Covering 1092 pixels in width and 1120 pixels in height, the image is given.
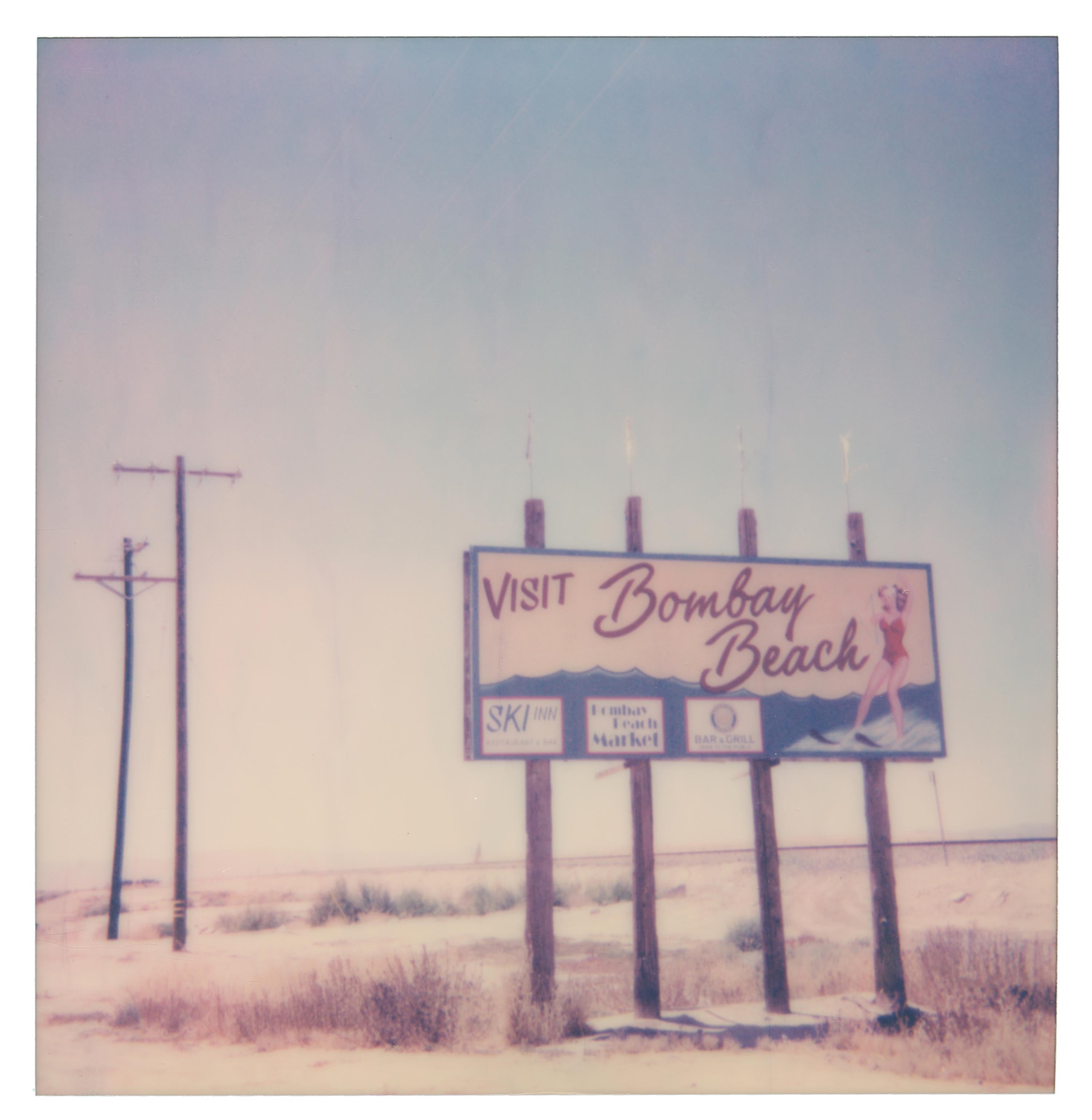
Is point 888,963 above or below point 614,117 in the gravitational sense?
below

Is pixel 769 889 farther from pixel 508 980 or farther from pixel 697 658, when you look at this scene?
pixel 508 980

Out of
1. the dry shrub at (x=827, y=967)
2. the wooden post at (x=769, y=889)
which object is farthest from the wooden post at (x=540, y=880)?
the dry shrub at (x=827, y=967)

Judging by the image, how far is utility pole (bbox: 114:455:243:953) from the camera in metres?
9.62

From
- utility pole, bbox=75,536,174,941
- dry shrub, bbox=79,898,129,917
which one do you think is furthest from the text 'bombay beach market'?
dry shrub, bbox=79,898,129,917

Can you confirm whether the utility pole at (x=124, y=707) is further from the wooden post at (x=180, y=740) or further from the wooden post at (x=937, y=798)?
the wooden post at (x=937, y=798)

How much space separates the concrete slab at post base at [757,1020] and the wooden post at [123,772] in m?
4.41

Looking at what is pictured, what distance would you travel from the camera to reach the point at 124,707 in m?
9.66

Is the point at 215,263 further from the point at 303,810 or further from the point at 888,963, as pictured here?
the point at 888,963

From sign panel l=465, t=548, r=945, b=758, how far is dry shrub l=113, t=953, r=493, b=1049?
217cm

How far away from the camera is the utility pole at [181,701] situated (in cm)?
962

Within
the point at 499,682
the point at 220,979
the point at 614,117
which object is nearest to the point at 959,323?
the point at 614,117

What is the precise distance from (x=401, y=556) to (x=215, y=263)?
3373 millimetres

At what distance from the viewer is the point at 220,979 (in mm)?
9430

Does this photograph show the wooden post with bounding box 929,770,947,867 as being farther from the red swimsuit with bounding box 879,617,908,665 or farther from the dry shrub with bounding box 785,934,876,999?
the dry shrub with bounding box 785,934,876,999
